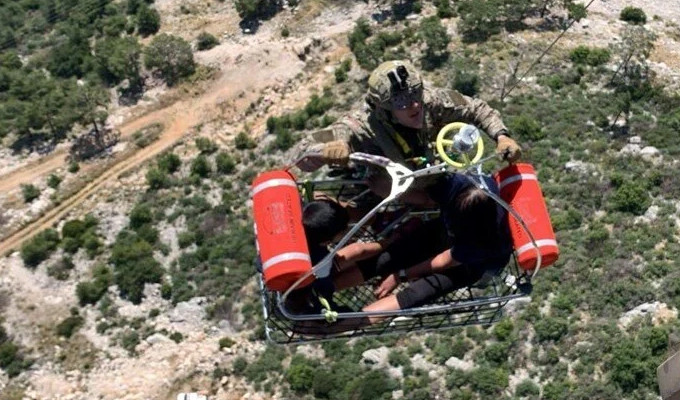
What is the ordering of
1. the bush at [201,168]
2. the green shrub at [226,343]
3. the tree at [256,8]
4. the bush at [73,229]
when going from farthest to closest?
the tree at [256,8], the bush at [201,168], the bush at [73,229], the green shrub at [226,343]

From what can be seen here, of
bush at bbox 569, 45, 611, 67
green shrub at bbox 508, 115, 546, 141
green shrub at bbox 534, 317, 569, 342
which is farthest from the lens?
bush at bbox 569, 45, 611, 67

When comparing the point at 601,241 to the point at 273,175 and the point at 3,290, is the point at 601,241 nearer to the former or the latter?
the point at 273,175

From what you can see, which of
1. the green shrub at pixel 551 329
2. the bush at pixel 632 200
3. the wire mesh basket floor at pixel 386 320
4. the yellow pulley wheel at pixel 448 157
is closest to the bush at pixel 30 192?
the green shrub at pixel 551 329

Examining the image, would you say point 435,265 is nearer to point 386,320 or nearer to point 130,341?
point 386,320

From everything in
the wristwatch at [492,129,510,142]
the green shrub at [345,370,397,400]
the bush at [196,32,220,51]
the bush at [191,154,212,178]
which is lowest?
the bush at [196,32,220,51]

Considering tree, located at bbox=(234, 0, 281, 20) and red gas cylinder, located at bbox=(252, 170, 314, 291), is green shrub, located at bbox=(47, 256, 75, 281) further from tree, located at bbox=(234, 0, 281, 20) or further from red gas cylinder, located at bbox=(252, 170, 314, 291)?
red gas cylinder, located at bbox=(252, 170, 314, 291)

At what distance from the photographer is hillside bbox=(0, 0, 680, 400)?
27156mm

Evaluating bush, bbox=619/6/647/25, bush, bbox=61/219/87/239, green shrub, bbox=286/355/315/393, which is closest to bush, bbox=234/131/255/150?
bush, bbox=61/219/87/239

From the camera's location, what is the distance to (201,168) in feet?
129

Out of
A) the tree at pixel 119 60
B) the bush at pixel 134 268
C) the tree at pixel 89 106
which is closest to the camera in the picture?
the bush at pixel 134 268

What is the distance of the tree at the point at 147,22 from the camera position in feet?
181

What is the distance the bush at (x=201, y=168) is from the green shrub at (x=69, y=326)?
9.31m

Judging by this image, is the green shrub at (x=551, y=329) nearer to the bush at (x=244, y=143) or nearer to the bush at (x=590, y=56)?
the bush at (x=590, y=56)

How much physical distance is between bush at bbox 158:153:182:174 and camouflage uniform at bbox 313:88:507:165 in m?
29.1
